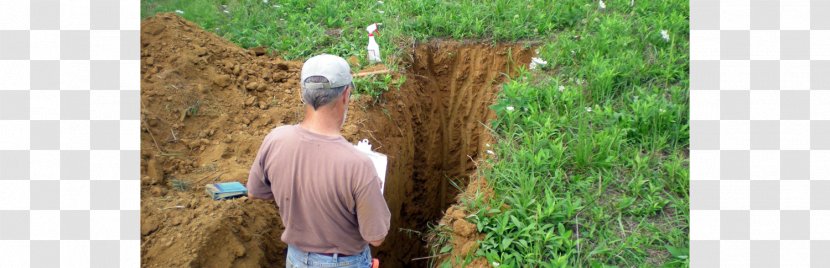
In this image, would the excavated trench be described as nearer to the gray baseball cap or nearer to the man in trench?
the man in trench

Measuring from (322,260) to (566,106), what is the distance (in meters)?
2.22

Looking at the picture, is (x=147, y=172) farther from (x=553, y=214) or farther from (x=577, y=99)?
(x=577, y=99)

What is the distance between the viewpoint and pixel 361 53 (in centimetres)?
475

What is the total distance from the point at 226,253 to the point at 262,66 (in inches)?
76.1

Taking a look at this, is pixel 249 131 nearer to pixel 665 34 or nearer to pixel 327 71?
pixel 327 71

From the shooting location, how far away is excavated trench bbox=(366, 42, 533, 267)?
182 inches

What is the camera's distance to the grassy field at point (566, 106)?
10.2 feet

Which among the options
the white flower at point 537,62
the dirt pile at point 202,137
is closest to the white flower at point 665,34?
the white flower at point 537,62

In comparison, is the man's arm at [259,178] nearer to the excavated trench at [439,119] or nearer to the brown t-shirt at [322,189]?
the brown t-shirt at [322,189]

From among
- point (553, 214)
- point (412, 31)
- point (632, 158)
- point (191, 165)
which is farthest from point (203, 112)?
point (632, 158)

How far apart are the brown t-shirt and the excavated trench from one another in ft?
6.94

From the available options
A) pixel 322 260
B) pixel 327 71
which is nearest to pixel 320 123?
pixel 327 71

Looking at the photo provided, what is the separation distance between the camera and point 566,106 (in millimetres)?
4051

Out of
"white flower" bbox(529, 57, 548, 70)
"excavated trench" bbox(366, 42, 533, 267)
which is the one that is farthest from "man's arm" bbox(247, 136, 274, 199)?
"white flower" bbox(529, 57, 548, 70)
